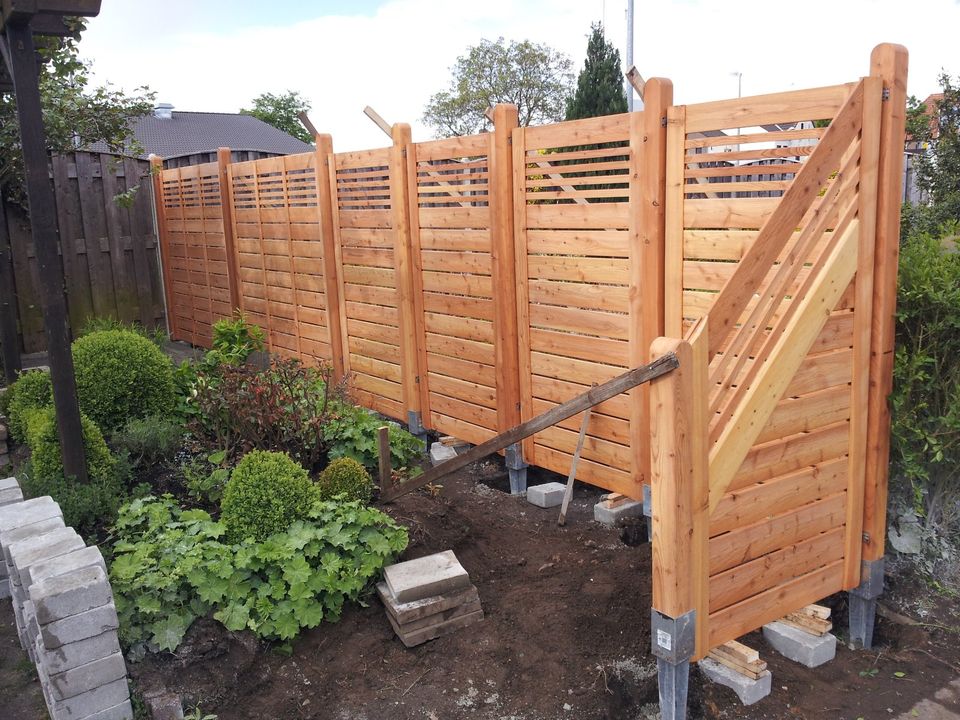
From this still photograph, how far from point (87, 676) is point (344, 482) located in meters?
1.74

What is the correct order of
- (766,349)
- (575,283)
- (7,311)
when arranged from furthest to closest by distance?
(7,311)
(575,283)
(766,349)

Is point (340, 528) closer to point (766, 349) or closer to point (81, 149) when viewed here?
point (766, 349)

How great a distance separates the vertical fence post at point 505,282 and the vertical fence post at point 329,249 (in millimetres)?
2328

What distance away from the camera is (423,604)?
13.0ft

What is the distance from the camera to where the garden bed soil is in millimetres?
3543

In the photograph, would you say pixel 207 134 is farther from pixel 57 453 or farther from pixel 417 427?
pixel 57 453

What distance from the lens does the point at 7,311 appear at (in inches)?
296

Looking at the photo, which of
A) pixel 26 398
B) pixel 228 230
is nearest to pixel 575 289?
pixel 26 398

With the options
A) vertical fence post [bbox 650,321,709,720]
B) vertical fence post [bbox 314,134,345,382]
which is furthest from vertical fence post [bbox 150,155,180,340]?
vertical fence post [bbox 650,321,709,720]

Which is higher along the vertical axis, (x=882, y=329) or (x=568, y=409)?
(x=882, y=329)

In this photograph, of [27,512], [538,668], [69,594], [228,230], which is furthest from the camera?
[228,230]

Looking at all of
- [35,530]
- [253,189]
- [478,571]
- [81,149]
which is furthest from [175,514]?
[81,149]

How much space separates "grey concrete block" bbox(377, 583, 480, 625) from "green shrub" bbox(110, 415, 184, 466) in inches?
Result: 92.0

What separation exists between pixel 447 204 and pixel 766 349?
3.50 m
